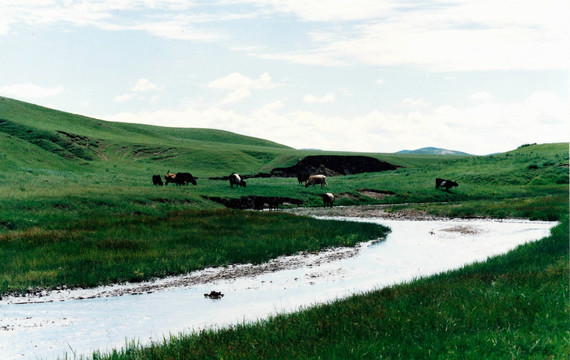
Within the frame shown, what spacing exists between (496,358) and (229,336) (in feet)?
15.6

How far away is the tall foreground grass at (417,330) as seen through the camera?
8.01 metres

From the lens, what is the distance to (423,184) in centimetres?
6944

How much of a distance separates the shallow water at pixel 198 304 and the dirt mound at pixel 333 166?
87.5 meters

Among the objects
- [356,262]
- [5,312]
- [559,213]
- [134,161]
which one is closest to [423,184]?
[559,213]

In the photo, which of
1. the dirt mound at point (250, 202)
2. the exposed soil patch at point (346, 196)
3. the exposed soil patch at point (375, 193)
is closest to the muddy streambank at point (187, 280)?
the dirt mound at point (250, 202)

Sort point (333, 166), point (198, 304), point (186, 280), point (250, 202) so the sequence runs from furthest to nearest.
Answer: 1. point (333, 166)
2. point (250, 202)
3. point (186, 280)
4. point (198, 304)

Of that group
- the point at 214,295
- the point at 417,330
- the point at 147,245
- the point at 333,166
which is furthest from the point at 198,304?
the point at 333,166

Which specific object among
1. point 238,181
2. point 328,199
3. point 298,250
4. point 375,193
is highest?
point 238,181

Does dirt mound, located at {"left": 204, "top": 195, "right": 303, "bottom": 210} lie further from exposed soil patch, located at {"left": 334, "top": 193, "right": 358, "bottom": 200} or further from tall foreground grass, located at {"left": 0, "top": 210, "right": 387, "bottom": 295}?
tall foreground grass, located at {"left": 0, "top": 210, "right": 387, "bottom": 295}

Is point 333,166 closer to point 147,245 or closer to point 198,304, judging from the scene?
point 147,245

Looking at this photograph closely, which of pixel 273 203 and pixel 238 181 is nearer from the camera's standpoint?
pixel 273 203

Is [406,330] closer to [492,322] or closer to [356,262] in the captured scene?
[492,322]

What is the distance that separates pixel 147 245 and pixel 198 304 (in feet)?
27.7

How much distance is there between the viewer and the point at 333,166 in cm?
11919
